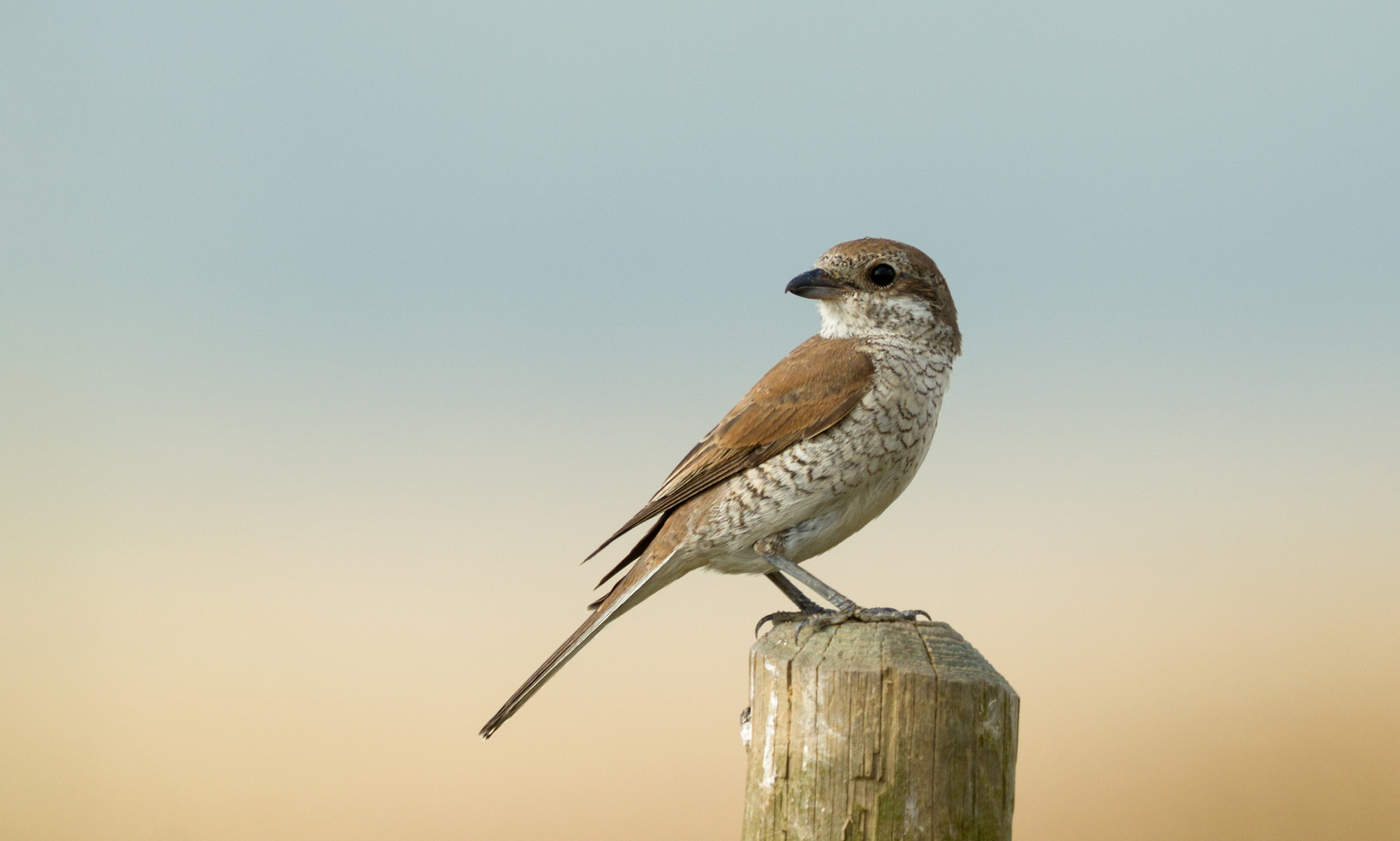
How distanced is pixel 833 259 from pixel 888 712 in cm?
231

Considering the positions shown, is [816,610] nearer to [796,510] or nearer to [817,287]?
[796,510]

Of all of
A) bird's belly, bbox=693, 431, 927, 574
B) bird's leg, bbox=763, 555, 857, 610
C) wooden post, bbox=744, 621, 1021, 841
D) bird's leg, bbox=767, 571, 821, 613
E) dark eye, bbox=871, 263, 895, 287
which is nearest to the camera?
wooden post, bbox=744, 621, 1021, 841

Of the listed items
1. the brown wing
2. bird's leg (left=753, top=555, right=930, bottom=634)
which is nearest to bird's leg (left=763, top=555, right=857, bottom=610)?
bird's leg (left=753, top=555, right=930, bottom=634)

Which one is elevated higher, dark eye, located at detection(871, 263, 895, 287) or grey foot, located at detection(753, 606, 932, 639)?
dark eye, located at detection(871, 263, 895, 287)

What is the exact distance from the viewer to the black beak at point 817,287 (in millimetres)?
4461

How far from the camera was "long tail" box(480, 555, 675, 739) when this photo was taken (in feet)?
12.0

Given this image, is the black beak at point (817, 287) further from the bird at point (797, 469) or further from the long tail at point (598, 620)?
the long tail at point (598, 620)

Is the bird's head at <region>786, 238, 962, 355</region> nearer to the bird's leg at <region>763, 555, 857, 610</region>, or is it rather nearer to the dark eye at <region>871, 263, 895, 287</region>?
the dark eye at <region>871, 263, 895, 287</region>

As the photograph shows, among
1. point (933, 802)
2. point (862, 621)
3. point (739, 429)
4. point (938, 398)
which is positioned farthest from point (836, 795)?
point (938, 398)

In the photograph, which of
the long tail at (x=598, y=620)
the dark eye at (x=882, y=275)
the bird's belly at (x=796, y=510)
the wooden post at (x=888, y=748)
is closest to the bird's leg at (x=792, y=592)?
the bird's belly at (x=796, y=510)

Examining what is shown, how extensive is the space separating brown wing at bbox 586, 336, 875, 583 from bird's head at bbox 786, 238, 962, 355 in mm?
233

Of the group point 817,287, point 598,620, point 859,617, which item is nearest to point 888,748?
point 859,617

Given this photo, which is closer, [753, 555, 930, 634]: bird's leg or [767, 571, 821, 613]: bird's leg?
[753, 555, 930, 634]: bird's leg

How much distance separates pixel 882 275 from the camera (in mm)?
4496
